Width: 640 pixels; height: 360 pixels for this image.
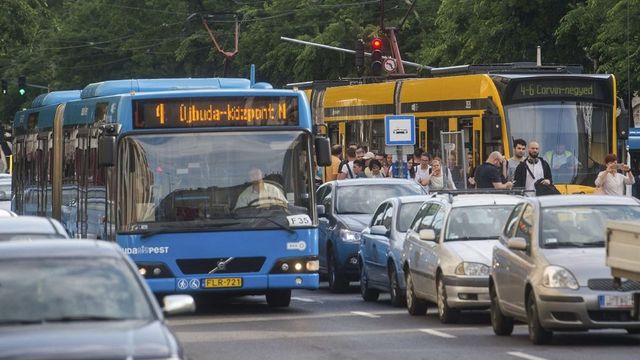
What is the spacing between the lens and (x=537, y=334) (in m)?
16.7

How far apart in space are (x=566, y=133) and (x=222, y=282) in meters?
13.3

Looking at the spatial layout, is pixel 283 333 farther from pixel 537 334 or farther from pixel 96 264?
pixel 96 264

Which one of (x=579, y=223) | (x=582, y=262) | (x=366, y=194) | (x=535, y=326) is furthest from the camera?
(x=366, y=194)

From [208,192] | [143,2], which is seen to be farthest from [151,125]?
[143,2]

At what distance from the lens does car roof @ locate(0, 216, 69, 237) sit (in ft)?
45.7

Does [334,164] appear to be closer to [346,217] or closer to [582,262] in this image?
[346,217]

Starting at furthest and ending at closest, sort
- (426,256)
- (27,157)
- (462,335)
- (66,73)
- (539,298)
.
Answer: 1. (66,73)
2. (27,157)
3. (426,256)
4. (462,335)
5. (539,298)

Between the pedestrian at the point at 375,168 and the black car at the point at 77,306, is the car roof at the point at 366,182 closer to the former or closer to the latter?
the pedestrian at the point at 375,168

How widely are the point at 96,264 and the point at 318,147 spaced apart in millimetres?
11180

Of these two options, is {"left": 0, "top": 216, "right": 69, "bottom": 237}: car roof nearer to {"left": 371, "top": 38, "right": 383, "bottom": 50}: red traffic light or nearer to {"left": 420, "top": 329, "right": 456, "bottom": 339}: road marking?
{"left": 420, "top": 329, "right": 456, "bottom": 339}: road marking

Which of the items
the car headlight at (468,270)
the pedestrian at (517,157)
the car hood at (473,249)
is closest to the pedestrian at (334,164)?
the pedestrian at (517,157)

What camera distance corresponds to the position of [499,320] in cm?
1808

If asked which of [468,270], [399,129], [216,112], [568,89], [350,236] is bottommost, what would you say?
[350,236]

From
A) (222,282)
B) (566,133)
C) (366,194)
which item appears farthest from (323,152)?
(566,133)
